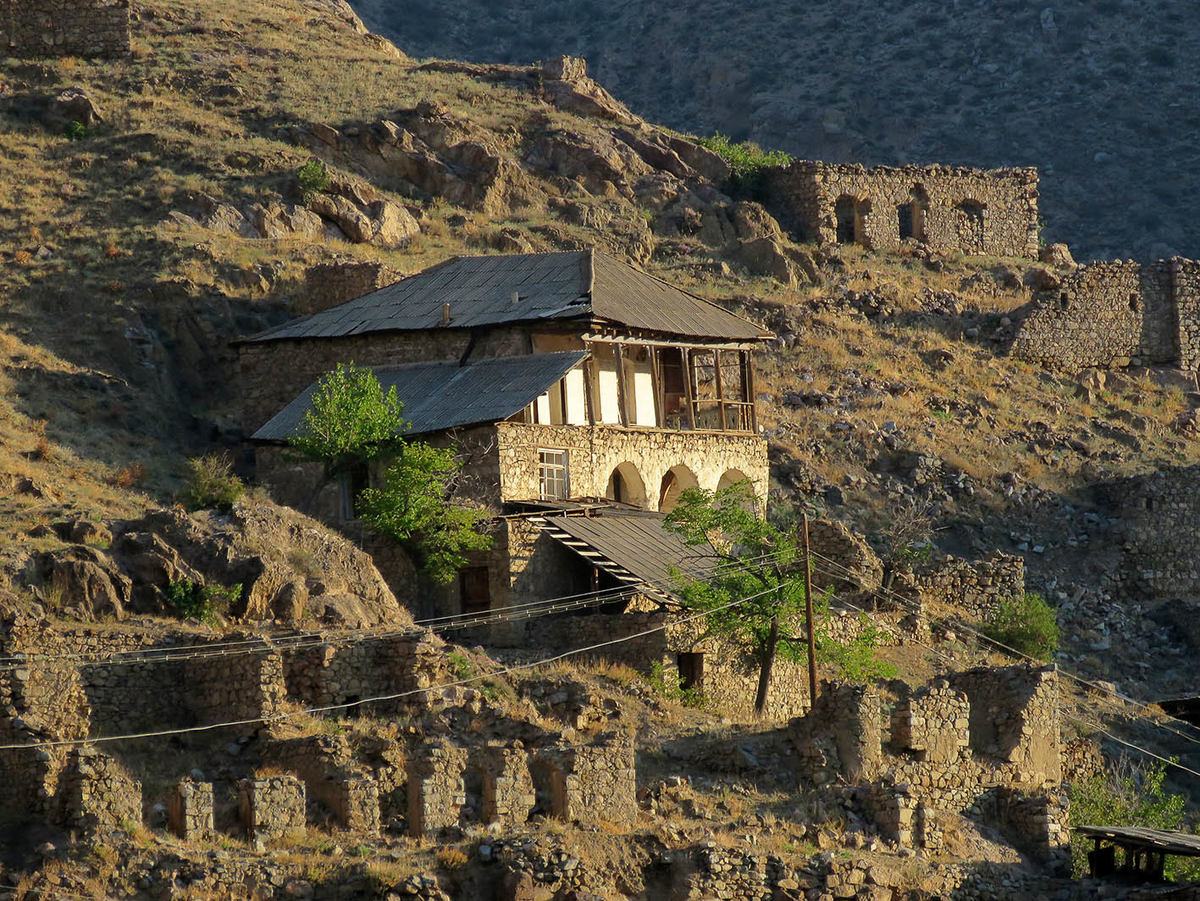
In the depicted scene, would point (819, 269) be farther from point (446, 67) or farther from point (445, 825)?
point (445, 825)

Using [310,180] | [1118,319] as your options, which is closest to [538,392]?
[310,180]

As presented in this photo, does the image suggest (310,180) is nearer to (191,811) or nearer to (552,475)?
(552,475)

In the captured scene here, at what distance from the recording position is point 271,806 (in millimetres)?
25266

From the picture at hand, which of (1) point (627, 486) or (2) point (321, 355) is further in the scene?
(2) point (321, 355)

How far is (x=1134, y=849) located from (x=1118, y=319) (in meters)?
30.5

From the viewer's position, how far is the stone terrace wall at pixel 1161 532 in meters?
45.7

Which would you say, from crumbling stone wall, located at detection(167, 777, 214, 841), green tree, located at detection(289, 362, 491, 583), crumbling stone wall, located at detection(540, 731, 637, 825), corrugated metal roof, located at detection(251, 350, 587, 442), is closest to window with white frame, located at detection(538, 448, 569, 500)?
corrugated metal roof, located at detection(251, 350, 587, 442)

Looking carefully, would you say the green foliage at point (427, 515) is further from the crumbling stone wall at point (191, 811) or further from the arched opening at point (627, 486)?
the crumbling stone wall at point (191, 811)

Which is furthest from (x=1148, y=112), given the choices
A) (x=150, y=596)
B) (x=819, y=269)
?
(x=150, y=596)

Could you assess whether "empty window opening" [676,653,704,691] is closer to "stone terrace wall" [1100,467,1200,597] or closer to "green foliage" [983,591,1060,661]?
"green foliage" [983,591,1060,661]

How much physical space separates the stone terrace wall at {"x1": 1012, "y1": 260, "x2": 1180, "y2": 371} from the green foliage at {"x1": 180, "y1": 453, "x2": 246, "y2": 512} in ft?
82.3

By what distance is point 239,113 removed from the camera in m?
56.2

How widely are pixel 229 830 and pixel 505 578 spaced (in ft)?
36.1

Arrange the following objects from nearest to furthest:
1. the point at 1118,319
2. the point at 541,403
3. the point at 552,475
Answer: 1. the point at 552,475
2. the point at 541,403
3. the point at 1118,319
